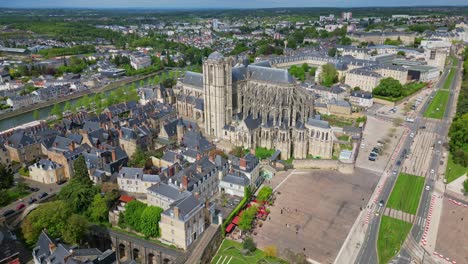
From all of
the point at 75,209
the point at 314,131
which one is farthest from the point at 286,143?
the point at 75,209

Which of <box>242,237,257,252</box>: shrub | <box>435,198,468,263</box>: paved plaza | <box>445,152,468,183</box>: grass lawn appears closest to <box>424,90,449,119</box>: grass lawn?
<box>445,152,468,183</box>: grass lawn

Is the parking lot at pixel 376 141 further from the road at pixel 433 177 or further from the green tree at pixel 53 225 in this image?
the green tree at pixel 53 225

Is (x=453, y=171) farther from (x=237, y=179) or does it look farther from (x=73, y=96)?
(x=73, y=96)

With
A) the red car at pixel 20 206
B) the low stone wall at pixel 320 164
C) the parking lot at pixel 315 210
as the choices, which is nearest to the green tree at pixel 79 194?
the red car at pixel 20 206

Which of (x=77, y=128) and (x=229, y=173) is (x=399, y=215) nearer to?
(x=229, y=173)

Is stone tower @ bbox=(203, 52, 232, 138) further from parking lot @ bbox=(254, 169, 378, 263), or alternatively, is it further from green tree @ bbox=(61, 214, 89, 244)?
green tree @ bbox=(61, 214, 89, 244)

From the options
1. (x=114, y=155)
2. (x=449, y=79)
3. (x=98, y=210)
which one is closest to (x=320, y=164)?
(x=114, y=155)
